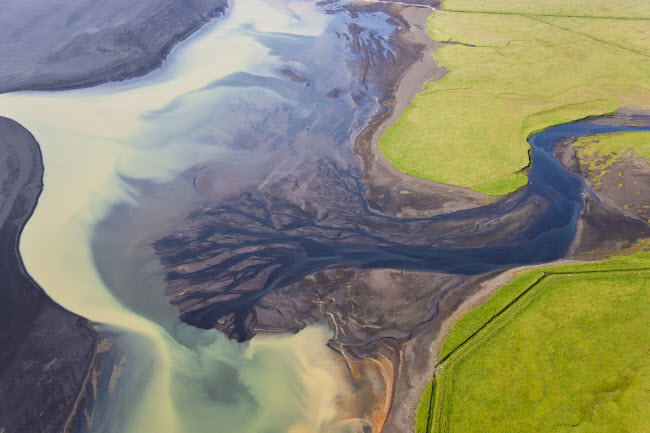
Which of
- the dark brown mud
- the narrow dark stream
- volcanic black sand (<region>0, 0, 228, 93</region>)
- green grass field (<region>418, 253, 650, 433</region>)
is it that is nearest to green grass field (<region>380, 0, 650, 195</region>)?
the narrow dark stream

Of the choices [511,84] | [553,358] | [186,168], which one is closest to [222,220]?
[186,168]

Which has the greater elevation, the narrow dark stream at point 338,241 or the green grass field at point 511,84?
the green grass field at point 511,84

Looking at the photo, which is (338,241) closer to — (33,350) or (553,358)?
(553,358)

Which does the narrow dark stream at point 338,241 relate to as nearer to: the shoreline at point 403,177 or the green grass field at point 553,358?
the shoreline at point 403,177

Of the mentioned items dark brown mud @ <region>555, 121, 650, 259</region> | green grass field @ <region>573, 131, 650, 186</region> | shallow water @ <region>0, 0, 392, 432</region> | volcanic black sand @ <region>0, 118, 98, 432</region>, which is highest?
green grass field @ <region>573, 131, 650, 186</region>

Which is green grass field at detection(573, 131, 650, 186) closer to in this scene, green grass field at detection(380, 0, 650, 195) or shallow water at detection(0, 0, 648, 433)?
shallow water at detection(0, 0, 648, 433)

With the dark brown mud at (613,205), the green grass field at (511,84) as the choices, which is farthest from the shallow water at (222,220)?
the green grass field at (511,84)
